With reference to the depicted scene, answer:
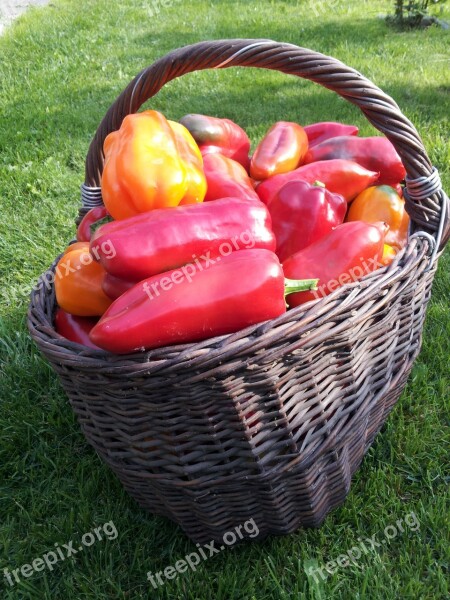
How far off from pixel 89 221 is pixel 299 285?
569 millimetres

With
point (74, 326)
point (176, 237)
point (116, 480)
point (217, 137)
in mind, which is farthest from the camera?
point (217, 137)

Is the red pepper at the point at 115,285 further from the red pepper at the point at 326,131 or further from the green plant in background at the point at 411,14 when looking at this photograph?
the green plant in background at the point at 411,14

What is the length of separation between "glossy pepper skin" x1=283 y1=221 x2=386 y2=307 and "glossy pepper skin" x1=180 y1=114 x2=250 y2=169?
511 mm

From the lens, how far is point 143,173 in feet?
3.89

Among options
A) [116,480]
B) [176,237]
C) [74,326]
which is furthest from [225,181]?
[116,480]

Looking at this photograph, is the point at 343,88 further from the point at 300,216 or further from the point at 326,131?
the point at 326,131

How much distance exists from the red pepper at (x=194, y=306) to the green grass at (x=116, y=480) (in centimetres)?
61

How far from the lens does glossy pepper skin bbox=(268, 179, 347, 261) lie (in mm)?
1276

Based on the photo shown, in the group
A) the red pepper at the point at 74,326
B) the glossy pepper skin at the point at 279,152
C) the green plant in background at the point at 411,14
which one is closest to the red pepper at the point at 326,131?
the glossy pepper skin at the point at 279,152

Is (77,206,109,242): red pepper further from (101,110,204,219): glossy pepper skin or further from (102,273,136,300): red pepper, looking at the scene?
(102,273,136,300): red pepper

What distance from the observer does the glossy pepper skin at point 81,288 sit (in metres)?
1.20

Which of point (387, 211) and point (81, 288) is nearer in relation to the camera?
point (81, 288)

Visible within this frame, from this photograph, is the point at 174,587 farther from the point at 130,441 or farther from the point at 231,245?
the point at 231,245

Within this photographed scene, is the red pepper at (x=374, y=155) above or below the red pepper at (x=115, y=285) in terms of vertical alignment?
Result: below
